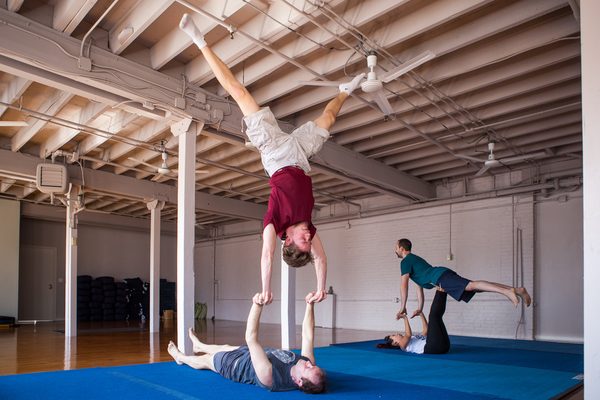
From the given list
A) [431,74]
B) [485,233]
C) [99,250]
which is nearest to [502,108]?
[431,74]

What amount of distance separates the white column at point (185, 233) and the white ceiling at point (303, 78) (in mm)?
324

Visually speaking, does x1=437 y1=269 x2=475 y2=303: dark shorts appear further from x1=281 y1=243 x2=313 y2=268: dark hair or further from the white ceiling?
x1=281 y1=243 x2=313 y2=268: dark hair

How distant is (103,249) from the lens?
17750mm

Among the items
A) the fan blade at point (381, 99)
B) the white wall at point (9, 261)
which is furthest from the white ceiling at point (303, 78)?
the white wall at point (9, 261)

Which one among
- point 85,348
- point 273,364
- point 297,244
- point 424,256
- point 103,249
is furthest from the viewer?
point 103,249

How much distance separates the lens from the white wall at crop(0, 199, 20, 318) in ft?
45.9

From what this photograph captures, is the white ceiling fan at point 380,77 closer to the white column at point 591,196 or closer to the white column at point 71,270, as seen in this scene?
the white column at point 591,196

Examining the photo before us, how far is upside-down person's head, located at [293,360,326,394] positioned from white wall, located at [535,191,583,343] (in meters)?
7.79

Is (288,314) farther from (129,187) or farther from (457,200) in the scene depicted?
(129,187)

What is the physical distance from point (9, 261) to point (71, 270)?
14.4 feet

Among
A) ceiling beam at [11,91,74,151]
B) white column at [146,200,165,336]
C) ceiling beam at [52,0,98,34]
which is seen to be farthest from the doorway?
ceiling beam at [52,0,98,34]

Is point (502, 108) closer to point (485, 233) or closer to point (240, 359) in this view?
point (485, 233)

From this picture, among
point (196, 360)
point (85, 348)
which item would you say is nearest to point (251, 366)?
point (196, 360)

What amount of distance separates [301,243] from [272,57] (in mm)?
3548
